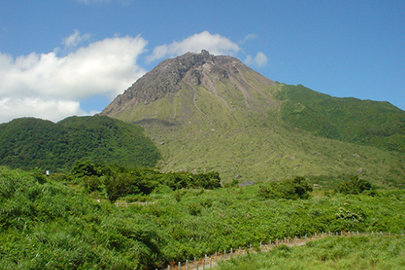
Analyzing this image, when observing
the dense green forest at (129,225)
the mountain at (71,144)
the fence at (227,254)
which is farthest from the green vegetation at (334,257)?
the mountain at (71,144)

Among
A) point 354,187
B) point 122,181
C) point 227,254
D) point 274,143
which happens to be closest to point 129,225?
point 227,254

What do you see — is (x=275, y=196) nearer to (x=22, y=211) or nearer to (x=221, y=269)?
(x=221, y=269)

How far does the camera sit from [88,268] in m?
13.9

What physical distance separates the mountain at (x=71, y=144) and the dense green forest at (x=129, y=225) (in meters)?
92.7

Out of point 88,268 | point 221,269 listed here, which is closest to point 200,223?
point 221,269

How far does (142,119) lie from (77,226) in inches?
7074

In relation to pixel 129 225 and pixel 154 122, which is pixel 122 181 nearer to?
pixel 129 225

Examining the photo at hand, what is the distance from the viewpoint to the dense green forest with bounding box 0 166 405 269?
45.2 ft

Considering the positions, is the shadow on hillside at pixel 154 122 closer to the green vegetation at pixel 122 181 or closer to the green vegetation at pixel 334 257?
the green vegetation at pixel 122 181

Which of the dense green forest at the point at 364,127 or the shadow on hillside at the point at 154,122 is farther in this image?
the shadow on hillside at the point at 154,122

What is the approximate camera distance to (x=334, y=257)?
63.3ft

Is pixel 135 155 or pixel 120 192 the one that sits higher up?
pixel 135 155

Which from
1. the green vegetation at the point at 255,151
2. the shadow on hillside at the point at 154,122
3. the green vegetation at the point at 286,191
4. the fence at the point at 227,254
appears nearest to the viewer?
the fence at the point at 227,254

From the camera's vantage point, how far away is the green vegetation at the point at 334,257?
16.7m
